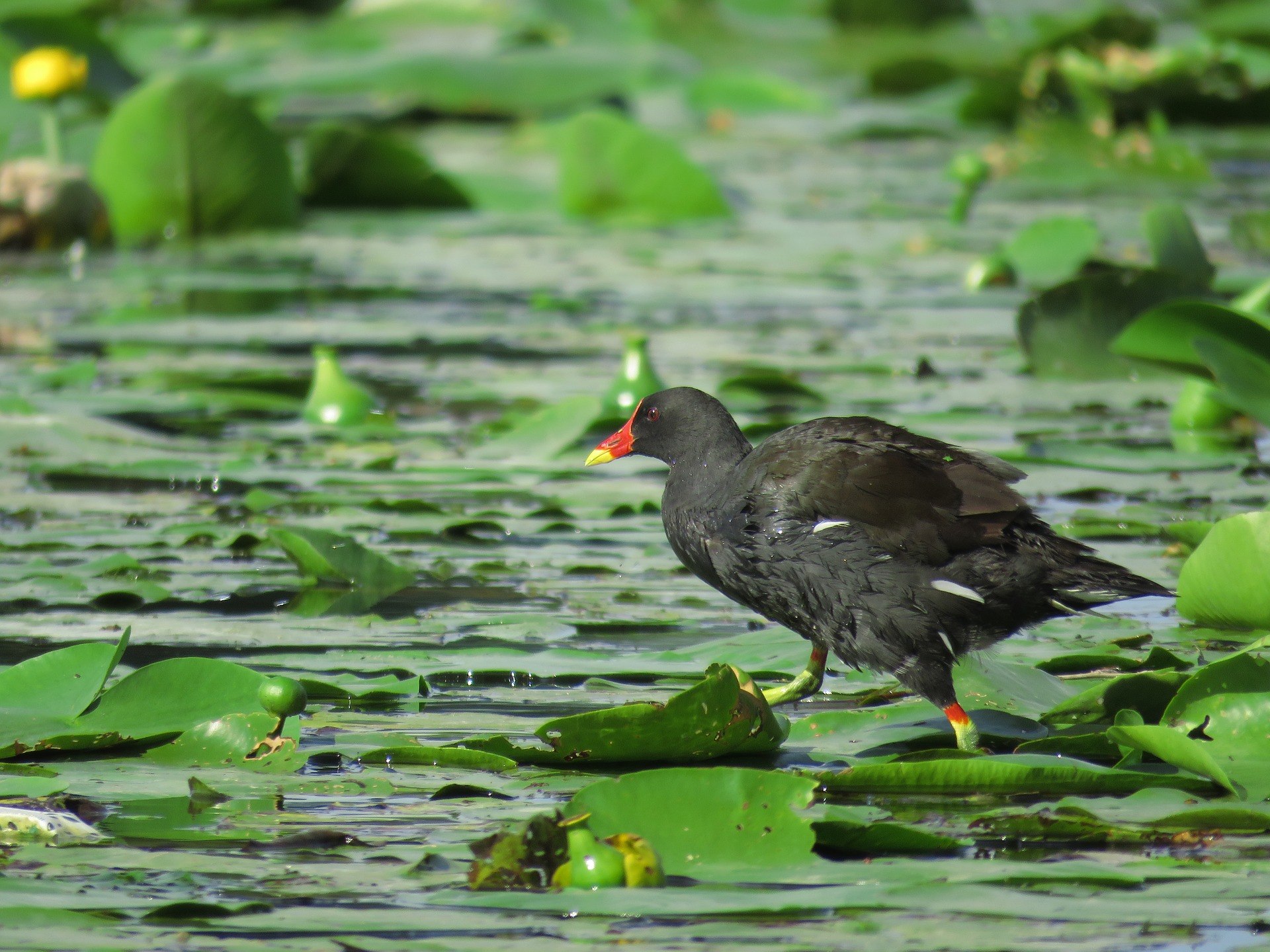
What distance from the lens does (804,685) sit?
121 inches

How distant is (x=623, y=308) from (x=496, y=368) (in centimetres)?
126

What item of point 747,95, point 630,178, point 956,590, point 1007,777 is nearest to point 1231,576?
point 956,590

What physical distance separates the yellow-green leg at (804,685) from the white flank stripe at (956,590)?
0.93 feet

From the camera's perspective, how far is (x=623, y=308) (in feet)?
23.3

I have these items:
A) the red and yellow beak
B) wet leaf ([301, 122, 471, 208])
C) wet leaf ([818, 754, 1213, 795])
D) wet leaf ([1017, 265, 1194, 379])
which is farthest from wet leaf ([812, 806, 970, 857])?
wet leaf ([301, 122, 471, 208])

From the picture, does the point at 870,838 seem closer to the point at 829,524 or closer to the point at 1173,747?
the point at 1173,747

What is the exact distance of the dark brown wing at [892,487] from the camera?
2889 mm

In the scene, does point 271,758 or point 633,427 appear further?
point 633,427

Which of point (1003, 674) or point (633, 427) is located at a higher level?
point (633, 427)

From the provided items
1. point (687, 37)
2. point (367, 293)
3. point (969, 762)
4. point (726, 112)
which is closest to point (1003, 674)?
point (969, 762)

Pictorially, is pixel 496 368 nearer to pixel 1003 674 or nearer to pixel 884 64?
pixel 1003 674

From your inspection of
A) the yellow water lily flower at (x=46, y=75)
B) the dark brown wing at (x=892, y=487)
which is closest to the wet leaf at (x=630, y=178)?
the yellow water lily flower at (x=46, y=75)

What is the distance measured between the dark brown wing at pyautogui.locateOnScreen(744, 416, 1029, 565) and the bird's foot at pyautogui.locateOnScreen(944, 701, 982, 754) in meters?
0.24

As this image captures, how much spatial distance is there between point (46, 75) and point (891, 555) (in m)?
5.26
